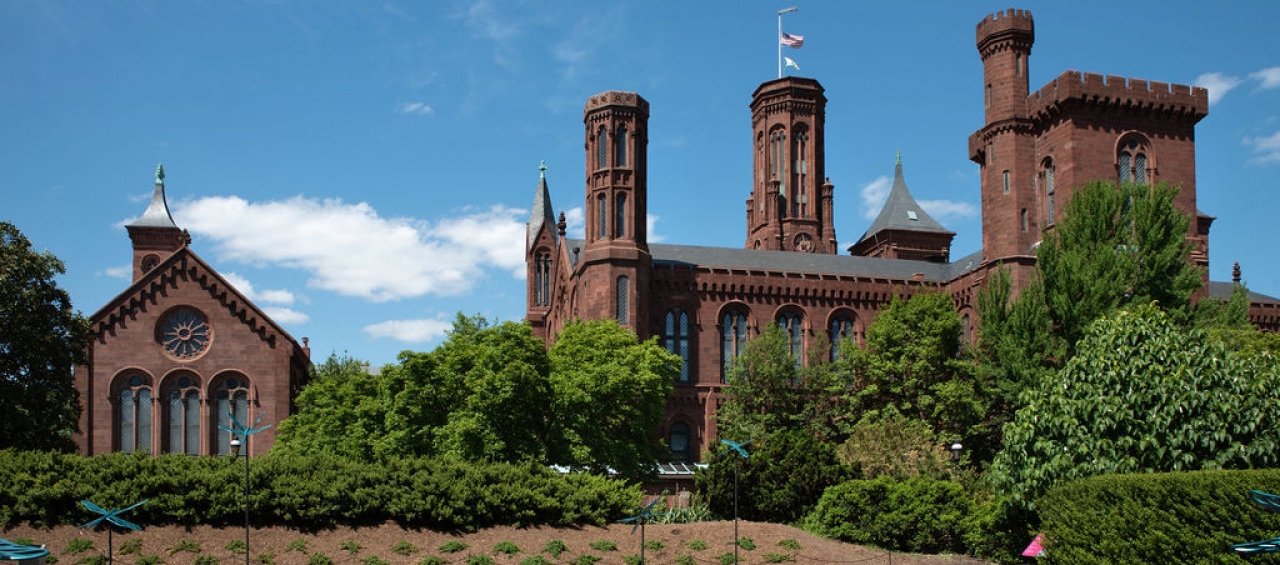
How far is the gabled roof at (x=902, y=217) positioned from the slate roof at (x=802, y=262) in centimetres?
1117

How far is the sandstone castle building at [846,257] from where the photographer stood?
5697cm

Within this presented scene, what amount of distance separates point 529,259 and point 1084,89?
3565 centimetres

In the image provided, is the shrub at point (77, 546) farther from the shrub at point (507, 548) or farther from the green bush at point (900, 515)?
the green bush at point (900, 515)

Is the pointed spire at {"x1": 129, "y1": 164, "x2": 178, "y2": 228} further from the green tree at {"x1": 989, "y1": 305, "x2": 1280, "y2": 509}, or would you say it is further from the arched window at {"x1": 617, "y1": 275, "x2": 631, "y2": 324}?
the green tree at {"x1": 989, "y1": 305, "x2": 1280, "y2": 509}

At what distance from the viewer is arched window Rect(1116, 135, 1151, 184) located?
5716 cm

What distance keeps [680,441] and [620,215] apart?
10.8m

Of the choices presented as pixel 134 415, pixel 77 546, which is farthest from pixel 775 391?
pixel 77 546

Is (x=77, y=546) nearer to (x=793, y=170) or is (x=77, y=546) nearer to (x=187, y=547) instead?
(x=187, y=547)

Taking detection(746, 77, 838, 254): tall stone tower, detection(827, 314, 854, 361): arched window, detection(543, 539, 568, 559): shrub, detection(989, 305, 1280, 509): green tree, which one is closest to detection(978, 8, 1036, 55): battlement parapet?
detection(827, 314, 854, 361): arched window

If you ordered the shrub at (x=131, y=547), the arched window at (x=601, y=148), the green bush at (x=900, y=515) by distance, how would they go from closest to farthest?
the shrub at (x=131, y=547) < the green bush at (x=900, y=515) < the arched window at (x=601, y=148)

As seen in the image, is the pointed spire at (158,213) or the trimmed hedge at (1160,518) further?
the pointed spire at (158,213)

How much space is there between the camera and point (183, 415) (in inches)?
2340

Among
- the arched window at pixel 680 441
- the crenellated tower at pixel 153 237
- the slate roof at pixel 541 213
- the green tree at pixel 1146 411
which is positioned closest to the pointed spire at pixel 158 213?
the crenellated tower at pixel 153 237

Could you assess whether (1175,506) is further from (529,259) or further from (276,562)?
(529,259)
